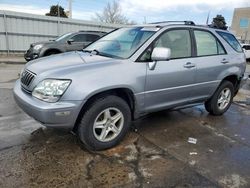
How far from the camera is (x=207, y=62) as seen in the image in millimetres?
4980

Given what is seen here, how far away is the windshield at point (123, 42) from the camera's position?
4.20 metres

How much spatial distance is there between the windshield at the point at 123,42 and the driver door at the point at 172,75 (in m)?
0.25

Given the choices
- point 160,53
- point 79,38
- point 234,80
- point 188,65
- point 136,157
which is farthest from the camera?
point 79,38

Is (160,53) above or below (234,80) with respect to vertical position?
above

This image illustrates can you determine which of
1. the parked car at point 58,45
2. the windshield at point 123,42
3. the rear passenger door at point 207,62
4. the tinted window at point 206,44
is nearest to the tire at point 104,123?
the windshield at point 123,42

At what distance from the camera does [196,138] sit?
4.54m

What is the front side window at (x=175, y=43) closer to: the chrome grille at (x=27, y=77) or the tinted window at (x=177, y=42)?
A: the tinted window at (x=177, y=42)

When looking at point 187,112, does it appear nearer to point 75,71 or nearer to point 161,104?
point 161,104

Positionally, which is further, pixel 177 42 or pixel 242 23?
pixel 242 23

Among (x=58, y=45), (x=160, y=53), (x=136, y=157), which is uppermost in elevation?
(x=160, y=53)

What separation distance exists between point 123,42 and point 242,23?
67.4 metres

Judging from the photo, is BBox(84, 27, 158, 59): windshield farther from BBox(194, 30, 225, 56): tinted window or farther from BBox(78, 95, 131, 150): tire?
BBox(194, 30, 225, 56): tinted window

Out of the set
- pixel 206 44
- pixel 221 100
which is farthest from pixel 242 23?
pixel 206 44

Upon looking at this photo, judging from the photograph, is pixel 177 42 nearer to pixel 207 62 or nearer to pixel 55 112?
pixel 207 62
